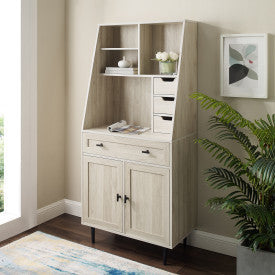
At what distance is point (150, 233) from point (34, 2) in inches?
83.7

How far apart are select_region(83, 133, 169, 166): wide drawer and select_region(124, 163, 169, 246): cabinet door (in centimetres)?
6

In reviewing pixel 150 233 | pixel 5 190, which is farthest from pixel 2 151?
pixel 150 233

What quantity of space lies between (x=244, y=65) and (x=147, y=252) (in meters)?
1.59

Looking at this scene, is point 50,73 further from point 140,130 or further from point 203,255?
point 203,255

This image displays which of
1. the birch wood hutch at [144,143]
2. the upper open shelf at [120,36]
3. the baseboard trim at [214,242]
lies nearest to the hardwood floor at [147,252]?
the baseboard trim at [214,242]

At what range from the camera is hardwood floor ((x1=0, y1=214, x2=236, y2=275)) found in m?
3.12

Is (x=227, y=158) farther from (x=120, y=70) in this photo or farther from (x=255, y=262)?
(x=120, y=70)

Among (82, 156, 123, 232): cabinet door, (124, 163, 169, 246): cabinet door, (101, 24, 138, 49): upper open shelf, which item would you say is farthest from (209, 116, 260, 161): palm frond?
(101, 24, 138, 49): upper open shelf

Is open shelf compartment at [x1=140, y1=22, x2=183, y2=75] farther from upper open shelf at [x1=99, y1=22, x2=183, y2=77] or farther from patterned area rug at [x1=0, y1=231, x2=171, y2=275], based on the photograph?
patterned area rug at [x1=0, y1=231, x2=171, y2=275]

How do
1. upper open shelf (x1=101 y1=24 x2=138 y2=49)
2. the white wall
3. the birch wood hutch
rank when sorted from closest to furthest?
the birch wood hutch
upper open shelf (x1=101 y1=24 x2=138 y2=49)
the white wall

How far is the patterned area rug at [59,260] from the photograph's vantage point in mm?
3062

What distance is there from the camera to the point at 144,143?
3105mm

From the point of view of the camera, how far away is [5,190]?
3820 millimetres

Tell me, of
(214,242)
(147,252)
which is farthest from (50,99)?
(214,242)
